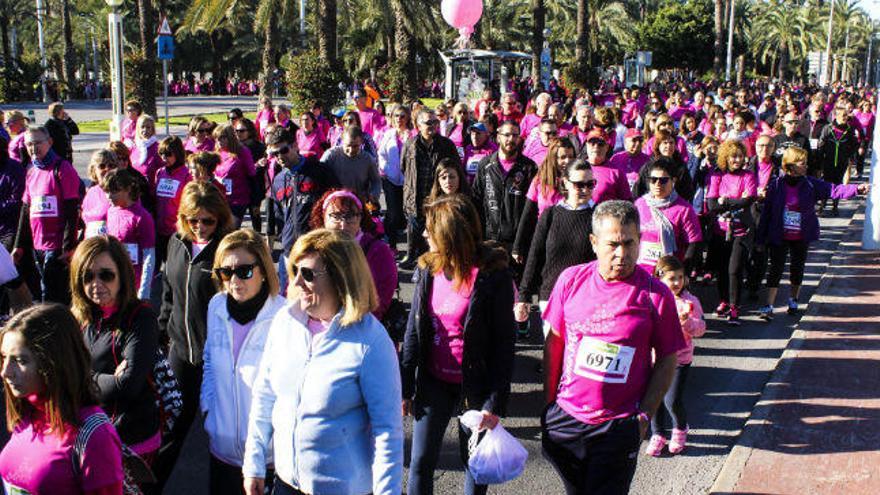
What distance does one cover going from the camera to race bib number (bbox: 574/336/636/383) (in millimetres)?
3627

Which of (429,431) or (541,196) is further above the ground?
(541,196)

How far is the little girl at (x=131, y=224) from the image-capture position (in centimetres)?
607

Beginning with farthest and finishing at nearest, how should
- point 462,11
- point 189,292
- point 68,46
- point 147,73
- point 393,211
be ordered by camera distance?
1. point 68,46
2. point 147,73
3. point 462,11
4. point 393,211
5. point 189,292

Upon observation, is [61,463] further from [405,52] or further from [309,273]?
[405,52]

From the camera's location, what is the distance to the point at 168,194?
25.6 ft

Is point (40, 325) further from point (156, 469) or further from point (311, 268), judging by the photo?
point (156, 469)

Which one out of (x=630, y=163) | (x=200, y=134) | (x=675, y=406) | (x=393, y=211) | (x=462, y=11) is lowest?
(x=675, y=406)

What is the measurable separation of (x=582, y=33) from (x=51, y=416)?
29587 mm

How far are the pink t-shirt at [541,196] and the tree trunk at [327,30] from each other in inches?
581

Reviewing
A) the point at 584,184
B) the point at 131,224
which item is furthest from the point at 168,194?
the point at 584,184

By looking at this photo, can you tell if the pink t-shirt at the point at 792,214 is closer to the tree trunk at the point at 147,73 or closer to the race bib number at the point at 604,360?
the race bib number at the point at 604,360

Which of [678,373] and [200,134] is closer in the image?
[678,373]

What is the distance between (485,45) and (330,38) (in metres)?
26.6

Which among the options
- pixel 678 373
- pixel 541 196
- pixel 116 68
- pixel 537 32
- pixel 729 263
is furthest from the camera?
pixel 537 32
